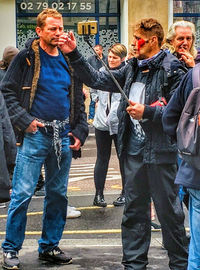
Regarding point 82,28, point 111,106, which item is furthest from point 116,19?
point 82,28

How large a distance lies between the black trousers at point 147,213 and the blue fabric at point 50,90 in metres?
0.77

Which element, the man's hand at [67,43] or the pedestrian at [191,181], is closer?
the pedestrian at [191,181]

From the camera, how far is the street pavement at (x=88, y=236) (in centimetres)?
547

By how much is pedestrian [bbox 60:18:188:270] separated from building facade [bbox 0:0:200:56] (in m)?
12.7

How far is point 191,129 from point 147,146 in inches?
39.6

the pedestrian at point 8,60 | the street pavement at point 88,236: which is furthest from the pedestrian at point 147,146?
the pedestrian at point 8,60

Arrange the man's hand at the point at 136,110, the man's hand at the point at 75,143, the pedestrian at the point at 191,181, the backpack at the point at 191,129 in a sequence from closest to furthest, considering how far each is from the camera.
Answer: the backpack at the point at 191,129 → the pedestrian at the point at 191,181 → the man's hand at the point at 136,110 → the man's hand at the point at 75,143

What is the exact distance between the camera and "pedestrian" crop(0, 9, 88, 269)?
210 inches

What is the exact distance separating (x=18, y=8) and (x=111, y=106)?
11.0 m

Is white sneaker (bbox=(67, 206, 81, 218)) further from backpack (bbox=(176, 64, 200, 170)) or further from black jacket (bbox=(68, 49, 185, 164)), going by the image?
backpack (bbox=(176, 64, 200, 170))

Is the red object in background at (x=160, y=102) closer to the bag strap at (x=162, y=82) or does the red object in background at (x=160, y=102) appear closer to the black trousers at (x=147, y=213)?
the bag strap at (x=162, y=82)

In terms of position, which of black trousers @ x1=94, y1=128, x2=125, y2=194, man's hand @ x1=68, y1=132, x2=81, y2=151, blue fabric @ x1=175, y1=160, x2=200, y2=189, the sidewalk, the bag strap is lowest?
the sidewalk

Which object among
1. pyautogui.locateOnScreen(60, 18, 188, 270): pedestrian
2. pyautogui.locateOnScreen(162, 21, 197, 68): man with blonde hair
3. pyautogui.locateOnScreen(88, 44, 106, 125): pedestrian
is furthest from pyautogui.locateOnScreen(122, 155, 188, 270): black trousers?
pyautogui.locateOnScreen(88, 44, 106, 125): pedestrian

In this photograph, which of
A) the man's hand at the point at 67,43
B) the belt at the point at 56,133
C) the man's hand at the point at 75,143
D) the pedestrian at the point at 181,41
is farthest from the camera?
the pedestrian at the point at 181,41
